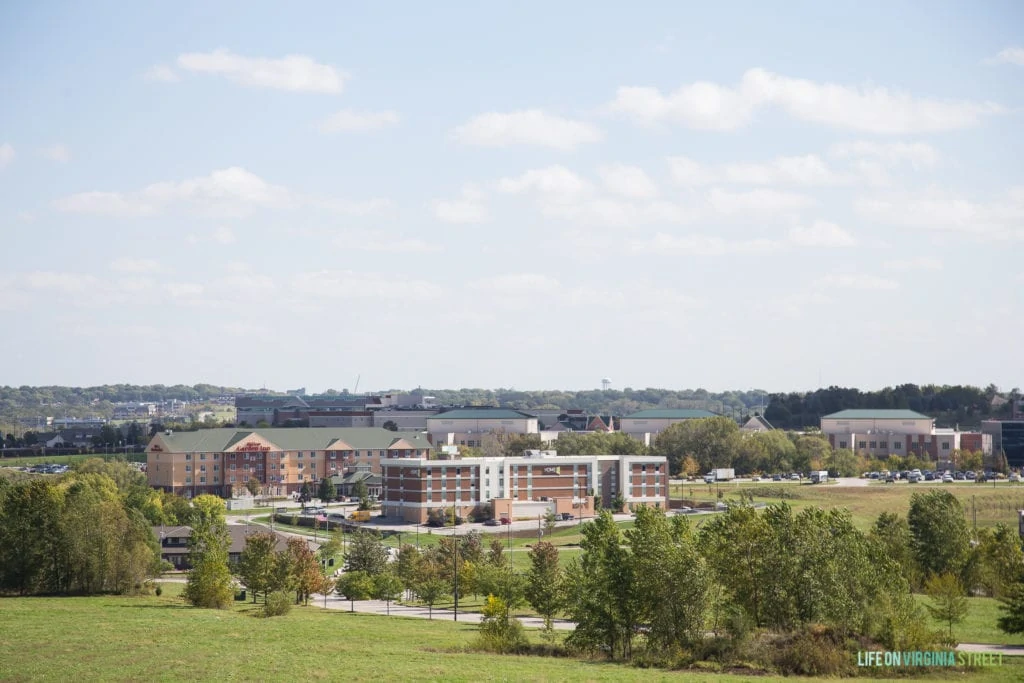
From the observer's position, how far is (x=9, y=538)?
212 feet

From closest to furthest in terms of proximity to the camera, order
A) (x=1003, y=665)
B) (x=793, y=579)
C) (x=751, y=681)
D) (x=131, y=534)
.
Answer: (x=751, y=681), (x=1003, y=665), (x=793, y=579), (x=131, y=534)

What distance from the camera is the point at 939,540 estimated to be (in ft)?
229

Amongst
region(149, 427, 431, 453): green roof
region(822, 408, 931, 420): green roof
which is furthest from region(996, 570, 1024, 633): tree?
region(822, 408, 931, 420): green roof

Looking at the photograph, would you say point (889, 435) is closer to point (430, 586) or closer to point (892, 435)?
point (892, 435)

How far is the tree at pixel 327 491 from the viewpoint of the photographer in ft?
464

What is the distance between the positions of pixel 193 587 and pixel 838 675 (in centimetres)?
3498

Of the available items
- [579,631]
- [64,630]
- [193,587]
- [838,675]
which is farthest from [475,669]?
[193,587]

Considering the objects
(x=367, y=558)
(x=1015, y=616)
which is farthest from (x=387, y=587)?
(x=1015, y=616)

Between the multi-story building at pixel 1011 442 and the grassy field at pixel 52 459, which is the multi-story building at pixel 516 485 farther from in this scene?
the grassy field at pixel 52 459

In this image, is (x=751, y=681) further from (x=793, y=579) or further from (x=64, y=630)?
(x=64, y=630)

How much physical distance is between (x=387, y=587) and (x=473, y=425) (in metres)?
119

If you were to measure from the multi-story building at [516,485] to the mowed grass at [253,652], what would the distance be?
6114cm

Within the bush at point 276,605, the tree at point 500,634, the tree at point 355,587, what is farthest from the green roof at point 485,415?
the tree at point 500,634

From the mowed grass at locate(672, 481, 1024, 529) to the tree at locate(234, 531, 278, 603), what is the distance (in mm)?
51023
